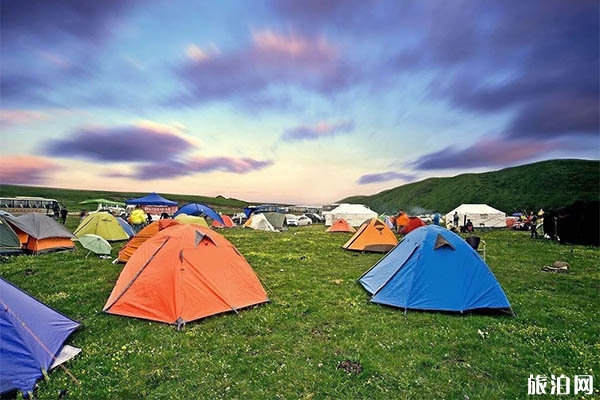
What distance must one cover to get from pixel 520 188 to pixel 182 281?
134 m

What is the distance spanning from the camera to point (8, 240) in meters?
15.9

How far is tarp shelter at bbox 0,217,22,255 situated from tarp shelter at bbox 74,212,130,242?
20.3ft

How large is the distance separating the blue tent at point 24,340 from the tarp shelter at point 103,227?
1866 centimetres

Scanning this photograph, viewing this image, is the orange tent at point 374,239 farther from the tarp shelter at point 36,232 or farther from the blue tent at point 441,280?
the tarp shelter at point 36,232

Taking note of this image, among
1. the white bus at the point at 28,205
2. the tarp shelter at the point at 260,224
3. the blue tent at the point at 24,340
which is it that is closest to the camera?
the blue tent at the point at 24,340

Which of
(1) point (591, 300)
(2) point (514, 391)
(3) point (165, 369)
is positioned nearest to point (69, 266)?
(3) point (165, 369)

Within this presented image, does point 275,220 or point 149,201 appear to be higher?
point 149,201

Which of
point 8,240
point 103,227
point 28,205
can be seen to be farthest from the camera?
point 28,205

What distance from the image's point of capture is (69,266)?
45.9 ft

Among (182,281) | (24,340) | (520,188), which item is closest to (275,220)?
(182,281)

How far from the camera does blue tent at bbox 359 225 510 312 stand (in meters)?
8.58

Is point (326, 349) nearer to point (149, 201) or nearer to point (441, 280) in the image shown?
point (441, 280)

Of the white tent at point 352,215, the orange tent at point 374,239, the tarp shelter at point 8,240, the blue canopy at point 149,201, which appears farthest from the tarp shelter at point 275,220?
the tarp shelter at point 8,240

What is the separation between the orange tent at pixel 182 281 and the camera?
7.77 meters
